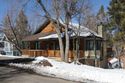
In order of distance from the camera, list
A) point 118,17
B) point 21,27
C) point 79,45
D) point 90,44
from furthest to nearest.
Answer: point 21,27 → point 90,44 → point 79,45 → point 118,17

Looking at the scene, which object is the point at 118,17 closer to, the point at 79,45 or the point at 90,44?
the point at 90,44

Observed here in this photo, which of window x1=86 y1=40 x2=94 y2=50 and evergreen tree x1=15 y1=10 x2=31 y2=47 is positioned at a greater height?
evergreen tree x1=15 y1=10 x2=31 y2=47

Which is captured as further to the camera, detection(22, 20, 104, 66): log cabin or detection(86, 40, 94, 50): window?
detection(86, 40, 94, 50): window

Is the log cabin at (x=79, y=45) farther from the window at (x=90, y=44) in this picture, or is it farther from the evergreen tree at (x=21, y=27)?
the evergreen tree at (x=21, y=27)

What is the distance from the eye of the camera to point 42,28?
57.0 metres

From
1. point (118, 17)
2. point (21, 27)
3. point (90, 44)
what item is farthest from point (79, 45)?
point (21, 27)

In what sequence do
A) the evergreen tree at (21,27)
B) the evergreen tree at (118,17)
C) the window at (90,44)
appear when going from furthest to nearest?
the evergreen tree at (21,27) < the window at (90,44) < the evergreen tree at (118,17)

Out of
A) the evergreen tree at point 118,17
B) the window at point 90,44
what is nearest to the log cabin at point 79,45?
the window at point 90,44

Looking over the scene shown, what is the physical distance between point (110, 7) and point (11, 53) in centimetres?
2434

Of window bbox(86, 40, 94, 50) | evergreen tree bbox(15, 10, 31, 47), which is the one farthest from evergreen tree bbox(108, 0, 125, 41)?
evergreen tree bbox(15, 10, 31, 47)

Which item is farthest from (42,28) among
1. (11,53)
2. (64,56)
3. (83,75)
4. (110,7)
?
(83,75)

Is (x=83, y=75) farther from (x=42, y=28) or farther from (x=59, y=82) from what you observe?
(x=42, y=28)

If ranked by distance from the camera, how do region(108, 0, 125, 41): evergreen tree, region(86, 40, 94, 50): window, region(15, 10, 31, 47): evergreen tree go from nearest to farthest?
region(108, 0, 125, 41): evergreen tree < region(86, 40, 94, 50): window < region(15, 10, 31, 47): evergreen tree

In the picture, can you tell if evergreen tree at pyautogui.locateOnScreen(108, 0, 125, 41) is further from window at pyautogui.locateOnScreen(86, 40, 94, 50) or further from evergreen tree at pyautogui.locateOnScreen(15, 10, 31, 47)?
evergreen tree at pyautogui.locateOnScreen(15, 10, 31, 47)
